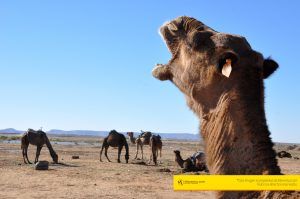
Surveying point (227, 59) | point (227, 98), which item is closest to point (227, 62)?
point (227, 59)

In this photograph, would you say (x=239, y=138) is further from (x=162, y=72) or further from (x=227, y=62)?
(x=162, y=72)

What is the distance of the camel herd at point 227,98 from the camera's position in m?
2.99

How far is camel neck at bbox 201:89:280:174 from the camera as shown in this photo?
9.77 feet

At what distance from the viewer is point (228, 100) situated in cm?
313

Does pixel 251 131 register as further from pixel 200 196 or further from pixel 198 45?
Result: pixel 200 196

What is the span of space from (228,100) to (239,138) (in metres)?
0.26

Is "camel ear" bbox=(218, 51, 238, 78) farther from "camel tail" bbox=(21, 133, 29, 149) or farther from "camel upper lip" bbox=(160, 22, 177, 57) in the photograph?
"camel tail" bbox=(21, 133, 29, 149)

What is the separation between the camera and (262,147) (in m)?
2.99

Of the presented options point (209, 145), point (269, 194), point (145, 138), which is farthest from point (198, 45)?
point (145, 138)

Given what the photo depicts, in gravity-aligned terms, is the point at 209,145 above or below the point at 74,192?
above

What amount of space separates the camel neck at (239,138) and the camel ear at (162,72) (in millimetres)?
663

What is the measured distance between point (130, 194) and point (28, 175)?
19.7ft

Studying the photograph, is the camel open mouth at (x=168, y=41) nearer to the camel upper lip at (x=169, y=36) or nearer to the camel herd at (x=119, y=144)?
the camel upper lip at (x=169, y=36)

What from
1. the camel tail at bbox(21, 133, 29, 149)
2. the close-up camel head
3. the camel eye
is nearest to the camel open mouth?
the close-up camel head
